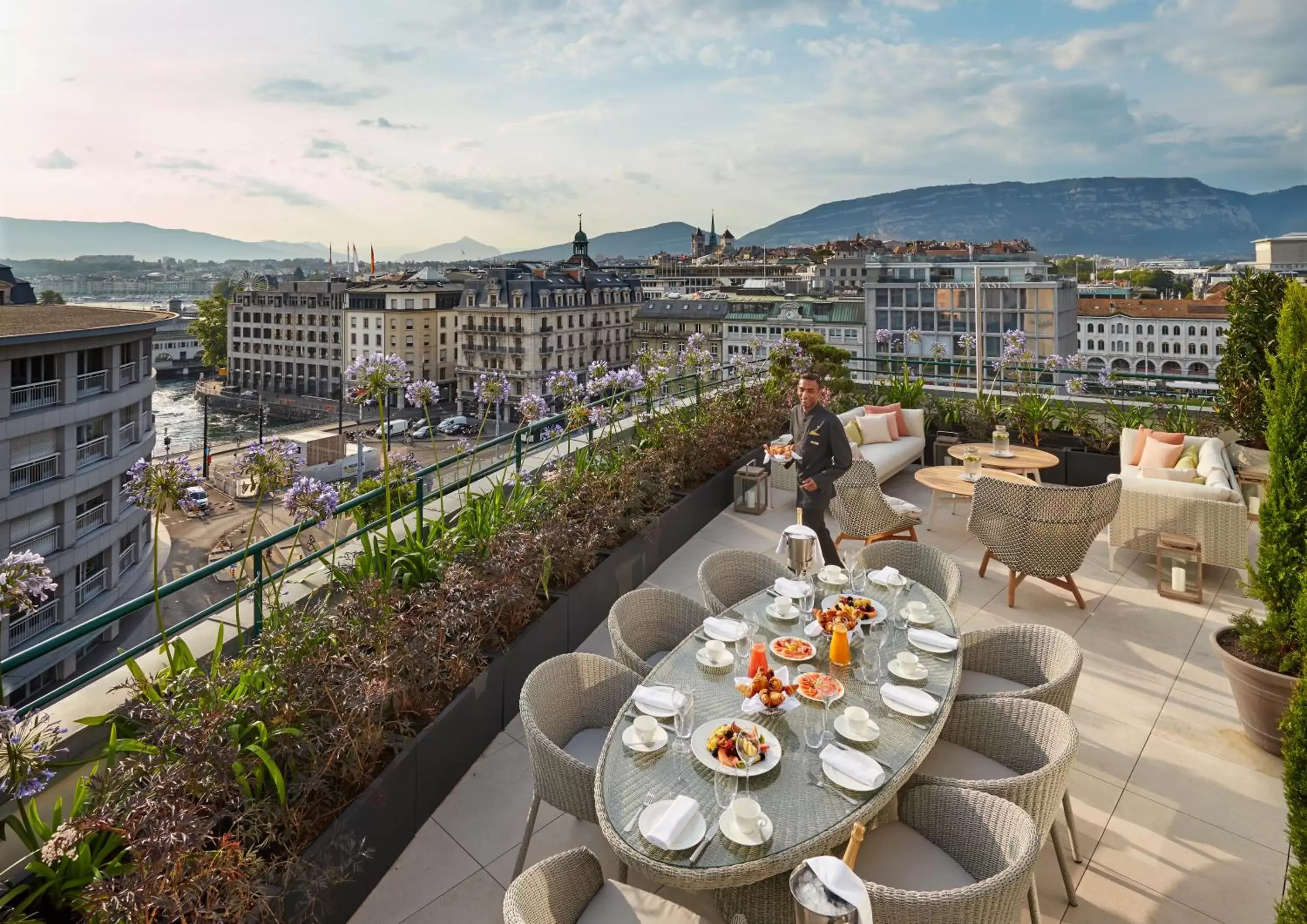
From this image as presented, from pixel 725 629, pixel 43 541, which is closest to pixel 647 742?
pixel 725 629

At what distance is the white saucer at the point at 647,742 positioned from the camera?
2082 millimetres

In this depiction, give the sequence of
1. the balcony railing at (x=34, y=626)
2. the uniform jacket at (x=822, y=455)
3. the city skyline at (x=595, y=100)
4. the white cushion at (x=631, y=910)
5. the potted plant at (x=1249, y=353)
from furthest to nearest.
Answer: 1. the balcony railing at (x=34, y=626)
2. the city skyline at (x=595, y=100)
3. the potted plant at (x=1249, y=353)
4. the uniform jacket at (x=822, y=455)
5. the white cushion at (x=631, y=910)

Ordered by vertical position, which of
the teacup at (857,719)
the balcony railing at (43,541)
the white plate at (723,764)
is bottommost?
the balcony railing at (43,541)

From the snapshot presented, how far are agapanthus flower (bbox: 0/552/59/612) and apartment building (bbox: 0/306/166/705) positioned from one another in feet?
79.5

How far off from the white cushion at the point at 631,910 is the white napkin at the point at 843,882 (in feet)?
2.69

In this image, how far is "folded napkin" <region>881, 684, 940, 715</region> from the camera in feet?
7.57

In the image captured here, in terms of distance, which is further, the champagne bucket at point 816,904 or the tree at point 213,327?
the tree at point 213,327

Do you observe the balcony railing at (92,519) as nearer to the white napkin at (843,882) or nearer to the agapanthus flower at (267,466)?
the agapanthus flower at (267,466)

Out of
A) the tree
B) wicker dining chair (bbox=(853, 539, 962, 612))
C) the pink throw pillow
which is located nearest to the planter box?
the pink throw pillow

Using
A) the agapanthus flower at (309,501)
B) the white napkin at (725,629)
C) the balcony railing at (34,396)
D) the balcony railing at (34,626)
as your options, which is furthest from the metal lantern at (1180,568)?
the balcony railing at (34,396)

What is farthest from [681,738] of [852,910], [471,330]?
[471,330]

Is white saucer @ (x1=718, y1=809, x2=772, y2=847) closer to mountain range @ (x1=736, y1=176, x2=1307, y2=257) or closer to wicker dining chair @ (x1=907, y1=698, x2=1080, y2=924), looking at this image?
wicker dining chair @ (x1=907, y1=698, x2=1080, y2=924)

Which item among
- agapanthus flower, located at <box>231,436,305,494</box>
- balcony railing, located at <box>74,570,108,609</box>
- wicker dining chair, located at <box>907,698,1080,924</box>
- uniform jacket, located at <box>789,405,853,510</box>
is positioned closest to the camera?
wicker dining chair, located at <box>907,698,1080,924</box>

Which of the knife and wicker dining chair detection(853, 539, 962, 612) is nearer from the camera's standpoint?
the knife
